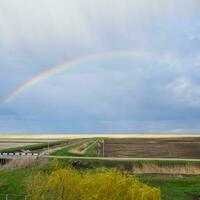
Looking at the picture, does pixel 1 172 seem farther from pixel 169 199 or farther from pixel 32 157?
pixel 169 199

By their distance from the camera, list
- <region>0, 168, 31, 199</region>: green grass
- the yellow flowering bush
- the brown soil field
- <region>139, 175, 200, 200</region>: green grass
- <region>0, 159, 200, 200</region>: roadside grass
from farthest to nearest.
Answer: the brown soil field < <region>139, 175, 200, 200</region>: green grass < <region>0, 159, 200, 200</region>: roadside grass < <region>0, 168, 31, 199</region>: green grass < the yellow flowering bush

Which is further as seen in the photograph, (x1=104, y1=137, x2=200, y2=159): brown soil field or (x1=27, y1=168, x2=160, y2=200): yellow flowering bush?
(x1=104, y1=137, x2=200, y2=159): brown soil field

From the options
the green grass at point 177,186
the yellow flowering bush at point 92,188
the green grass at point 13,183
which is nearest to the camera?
the yellow flowering bush at point 92,188

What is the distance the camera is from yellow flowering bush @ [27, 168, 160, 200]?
84.5ft

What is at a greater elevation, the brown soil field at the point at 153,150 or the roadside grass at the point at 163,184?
the brown soil field at the point at 153,150

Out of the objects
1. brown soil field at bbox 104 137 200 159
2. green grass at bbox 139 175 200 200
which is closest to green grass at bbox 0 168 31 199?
green grass at bbox 139 175 200 200

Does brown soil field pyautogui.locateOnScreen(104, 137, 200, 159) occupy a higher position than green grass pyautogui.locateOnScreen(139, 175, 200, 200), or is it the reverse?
brown soil field pyautogui.locateOnScreen(104, 137, 200, 159)

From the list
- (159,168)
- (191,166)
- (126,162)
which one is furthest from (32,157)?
(191,166)

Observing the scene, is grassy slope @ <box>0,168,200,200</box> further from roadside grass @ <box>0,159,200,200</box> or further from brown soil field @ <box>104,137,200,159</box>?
brown soil field @ <box>104,137,200,159</box>

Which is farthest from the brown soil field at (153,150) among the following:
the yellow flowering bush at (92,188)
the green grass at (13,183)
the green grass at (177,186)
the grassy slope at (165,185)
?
the yellow flowering bush at (92,188)

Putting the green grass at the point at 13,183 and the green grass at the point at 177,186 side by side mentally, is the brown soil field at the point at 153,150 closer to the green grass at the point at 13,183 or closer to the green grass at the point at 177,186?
the green grass at the point at 177,186

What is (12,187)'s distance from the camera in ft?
169

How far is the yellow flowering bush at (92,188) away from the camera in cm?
2575

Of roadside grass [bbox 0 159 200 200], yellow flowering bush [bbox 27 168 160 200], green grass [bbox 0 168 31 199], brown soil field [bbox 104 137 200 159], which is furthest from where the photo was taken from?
brown soil field [bbox 104 137 200 159]
